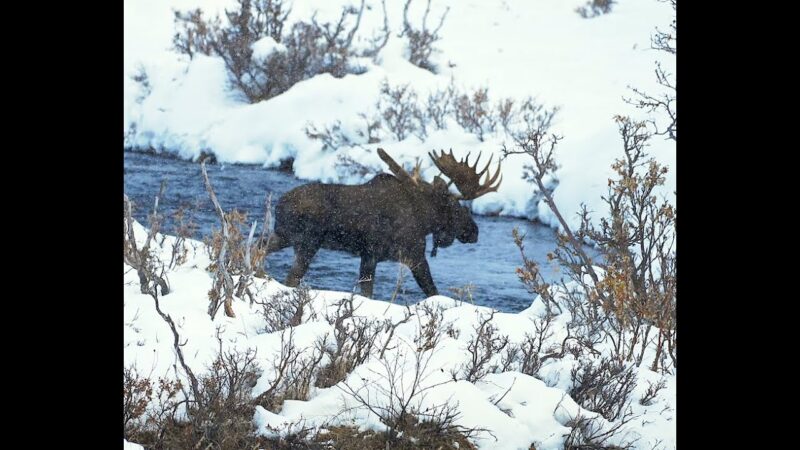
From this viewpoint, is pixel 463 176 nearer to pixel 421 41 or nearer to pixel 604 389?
pixel 604 389

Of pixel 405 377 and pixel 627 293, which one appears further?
pixel 627 293

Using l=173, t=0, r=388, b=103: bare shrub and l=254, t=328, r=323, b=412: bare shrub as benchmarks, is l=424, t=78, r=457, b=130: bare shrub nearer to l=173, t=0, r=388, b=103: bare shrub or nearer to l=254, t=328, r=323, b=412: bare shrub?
l=173, t=0, r=388, b=103: bare shrub

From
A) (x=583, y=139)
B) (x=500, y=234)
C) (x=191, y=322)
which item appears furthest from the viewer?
(x=583, y=139)

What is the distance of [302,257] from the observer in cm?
566

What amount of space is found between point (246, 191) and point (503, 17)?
3.80 m

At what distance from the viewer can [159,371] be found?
3381 mm

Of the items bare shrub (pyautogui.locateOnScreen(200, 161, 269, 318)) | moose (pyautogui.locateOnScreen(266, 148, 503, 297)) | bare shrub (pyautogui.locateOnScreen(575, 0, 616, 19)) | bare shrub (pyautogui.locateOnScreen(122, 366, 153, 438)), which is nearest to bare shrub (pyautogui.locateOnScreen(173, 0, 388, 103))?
bare shrub (pyautogui.locateOnScreen(575, 0, 616, 19))

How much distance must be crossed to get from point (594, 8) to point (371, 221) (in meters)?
4.24

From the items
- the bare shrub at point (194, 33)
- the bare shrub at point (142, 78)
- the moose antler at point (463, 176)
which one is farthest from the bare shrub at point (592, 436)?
the bare shrub at point (142, 78)

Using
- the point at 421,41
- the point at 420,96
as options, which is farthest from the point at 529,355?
the point at 421,41

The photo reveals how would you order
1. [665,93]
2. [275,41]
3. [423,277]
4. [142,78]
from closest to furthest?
[423,277] → [665,93] → [275,41] → [142,78]
